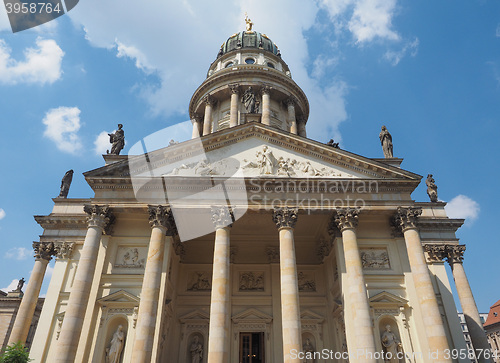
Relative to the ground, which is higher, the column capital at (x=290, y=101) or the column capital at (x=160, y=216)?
the column capital at (x=290, y=101)

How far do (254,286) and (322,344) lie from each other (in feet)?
17.2

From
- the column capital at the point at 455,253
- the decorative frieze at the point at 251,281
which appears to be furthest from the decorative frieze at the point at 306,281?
the column capital at the point at 455,253

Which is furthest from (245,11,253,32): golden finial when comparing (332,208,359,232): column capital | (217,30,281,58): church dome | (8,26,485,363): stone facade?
(332,208,359,232): column capital

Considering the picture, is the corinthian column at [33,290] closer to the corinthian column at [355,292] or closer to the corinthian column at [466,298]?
the corinthian column at [355,292]

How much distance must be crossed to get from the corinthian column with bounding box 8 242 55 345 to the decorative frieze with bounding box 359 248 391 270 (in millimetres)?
19052

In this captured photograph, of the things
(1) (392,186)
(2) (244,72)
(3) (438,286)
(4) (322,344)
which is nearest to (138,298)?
(4) (322,344)

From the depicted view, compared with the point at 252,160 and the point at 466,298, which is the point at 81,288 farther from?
the point at 466,298

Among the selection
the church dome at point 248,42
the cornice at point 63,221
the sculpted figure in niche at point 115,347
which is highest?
the church dome at point 248,42

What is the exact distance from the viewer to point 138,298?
17.8 meters

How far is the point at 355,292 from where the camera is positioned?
16.9 meters

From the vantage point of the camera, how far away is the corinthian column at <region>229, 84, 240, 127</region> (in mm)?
33625

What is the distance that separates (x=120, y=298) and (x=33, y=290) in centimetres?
810

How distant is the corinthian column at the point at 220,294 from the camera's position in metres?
15.3

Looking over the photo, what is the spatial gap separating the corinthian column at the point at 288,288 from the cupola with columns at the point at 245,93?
16898 millimetres
